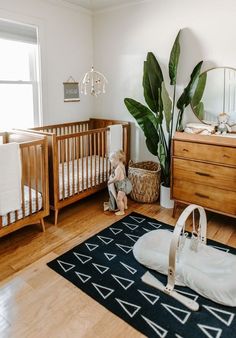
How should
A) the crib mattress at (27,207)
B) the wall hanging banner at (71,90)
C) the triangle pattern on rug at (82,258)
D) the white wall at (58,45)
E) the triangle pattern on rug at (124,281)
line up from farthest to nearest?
A: the wall hanging banner at (71,90), the white wall at (58,45), the crib mattress at (27,207), the triangle pattern on rug at (82,258), the triangle pattern on rug at (124,281)

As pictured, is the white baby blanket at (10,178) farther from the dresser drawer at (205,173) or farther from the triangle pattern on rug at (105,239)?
the dresser drawer at (205,173)

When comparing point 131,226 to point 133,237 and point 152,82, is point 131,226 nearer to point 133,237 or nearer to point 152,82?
point 133,237

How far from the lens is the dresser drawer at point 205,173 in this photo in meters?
2.53

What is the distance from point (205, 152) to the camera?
8.65ft

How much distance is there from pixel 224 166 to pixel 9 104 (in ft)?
7.69

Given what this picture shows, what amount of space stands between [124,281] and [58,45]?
2.82 m

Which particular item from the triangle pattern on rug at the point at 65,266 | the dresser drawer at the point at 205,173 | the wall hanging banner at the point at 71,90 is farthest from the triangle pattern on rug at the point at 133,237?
the wall hanging banner at the point at 71,90

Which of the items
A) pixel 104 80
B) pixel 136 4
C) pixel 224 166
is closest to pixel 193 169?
pixel 224 166

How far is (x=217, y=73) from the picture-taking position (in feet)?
9.52

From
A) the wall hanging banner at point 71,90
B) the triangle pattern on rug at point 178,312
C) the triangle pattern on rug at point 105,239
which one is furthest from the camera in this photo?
the wall hanging banner at point 71,90

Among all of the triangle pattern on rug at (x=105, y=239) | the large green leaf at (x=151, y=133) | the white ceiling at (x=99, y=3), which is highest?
the white ceiling at (x=99, y=3)

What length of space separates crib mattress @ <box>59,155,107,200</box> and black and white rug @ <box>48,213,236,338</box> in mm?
606

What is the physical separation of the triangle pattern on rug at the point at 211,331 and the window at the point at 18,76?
2619 millimetres

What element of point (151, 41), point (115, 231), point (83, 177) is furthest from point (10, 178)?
point (151, 41)
